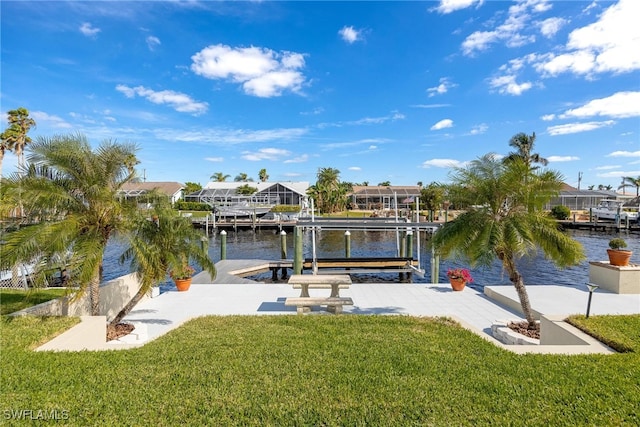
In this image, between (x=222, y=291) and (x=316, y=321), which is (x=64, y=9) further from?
(x=316, y=321)

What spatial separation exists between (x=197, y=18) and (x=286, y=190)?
44.3m

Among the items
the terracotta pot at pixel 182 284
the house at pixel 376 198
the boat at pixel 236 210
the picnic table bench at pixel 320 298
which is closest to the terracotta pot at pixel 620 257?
the picnic table bench at pixel 320 298

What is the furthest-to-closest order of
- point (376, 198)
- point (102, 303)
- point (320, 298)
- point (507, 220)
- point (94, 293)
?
point (376, 198) → point (320, 298) → point (102, 303) → point (94, 293) → point (507, 220)

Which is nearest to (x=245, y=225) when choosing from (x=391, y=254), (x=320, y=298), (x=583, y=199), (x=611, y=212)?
(x=391, y=254)

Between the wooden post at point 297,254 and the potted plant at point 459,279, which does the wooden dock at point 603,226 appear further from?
the wooden post at point 297,254

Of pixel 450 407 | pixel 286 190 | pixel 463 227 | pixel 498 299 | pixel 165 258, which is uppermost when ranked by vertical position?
pixel 286 190

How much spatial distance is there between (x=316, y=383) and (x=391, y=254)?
68.8 ft

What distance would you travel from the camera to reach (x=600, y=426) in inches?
117

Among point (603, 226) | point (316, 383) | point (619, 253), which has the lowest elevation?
point (603, 226)

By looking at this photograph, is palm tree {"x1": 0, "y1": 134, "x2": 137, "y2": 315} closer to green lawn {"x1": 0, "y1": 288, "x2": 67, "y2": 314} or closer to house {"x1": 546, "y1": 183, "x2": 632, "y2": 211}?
green lawn {"x1": 0, "y1": 288, "x2": 67, "y2": 314}

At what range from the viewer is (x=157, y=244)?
22.0ft

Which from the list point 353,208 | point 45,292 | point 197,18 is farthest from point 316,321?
point 353,208

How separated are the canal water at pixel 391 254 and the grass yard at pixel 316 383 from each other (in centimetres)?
248

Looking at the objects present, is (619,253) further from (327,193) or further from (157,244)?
(327,193)
